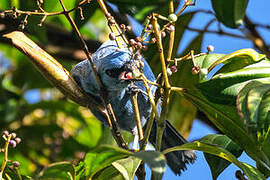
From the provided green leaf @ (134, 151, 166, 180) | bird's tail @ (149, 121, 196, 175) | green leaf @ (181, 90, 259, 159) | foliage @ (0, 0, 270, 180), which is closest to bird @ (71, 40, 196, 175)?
bird's tail @ (149, 121, 196, 175)

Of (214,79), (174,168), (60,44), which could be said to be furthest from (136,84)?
(60,44)

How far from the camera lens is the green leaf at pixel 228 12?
122cm

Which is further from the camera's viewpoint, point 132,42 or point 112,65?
point 112,65

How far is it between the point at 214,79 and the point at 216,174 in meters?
0.52

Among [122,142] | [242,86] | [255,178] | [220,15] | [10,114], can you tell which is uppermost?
[220,15]

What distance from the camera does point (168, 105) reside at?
5.05 ft

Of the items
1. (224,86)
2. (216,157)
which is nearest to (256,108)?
(224,86)

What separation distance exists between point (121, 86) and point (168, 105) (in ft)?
1.85

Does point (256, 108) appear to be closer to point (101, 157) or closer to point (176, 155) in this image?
point (101, 157)

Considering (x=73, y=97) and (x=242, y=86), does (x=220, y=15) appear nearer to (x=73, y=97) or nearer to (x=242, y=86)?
(x=242, y=86)

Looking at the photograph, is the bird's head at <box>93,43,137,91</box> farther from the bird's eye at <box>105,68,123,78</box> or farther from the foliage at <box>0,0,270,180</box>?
the foliage at <box>0,0,270,180</box>

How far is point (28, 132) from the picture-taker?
131 inches

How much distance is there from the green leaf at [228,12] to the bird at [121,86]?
47cm

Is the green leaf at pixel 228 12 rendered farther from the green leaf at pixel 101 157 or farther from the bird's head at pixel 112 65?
the bird's head at pixel 112 65
